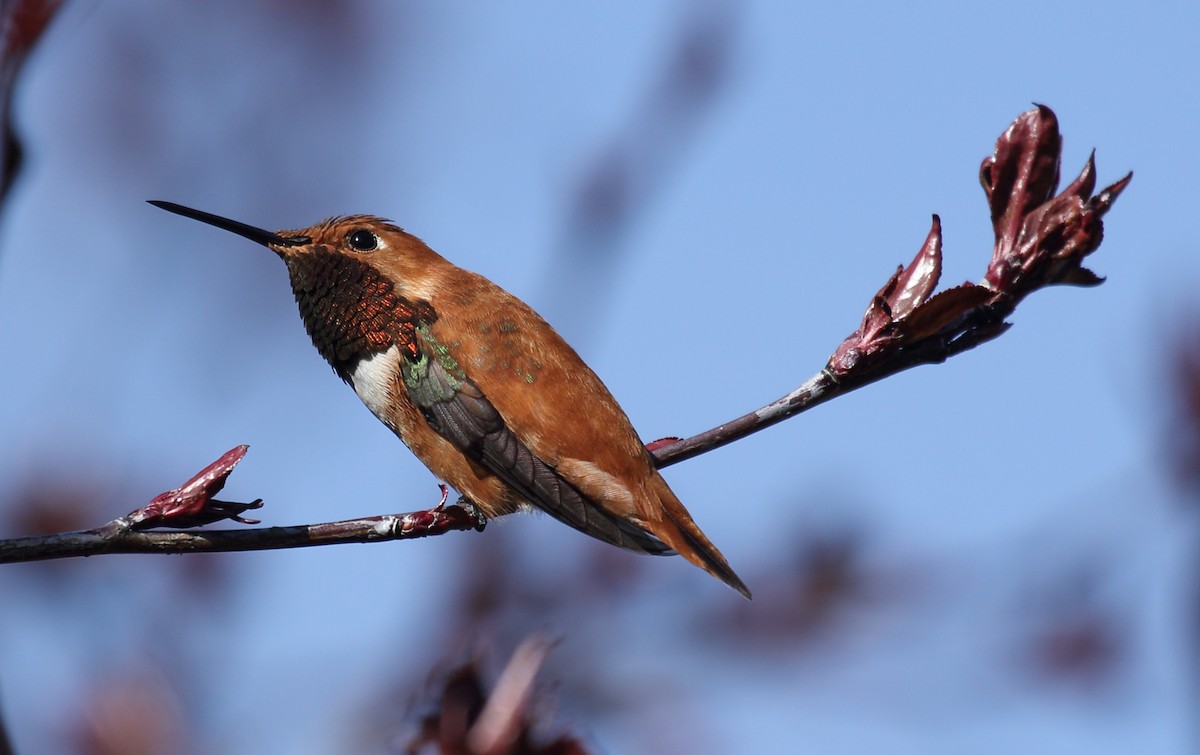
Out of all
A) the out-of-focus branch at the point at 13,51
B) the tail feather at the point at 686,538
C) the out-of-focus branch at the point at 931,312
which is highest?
the out-of-focus branch at the point at 13,51

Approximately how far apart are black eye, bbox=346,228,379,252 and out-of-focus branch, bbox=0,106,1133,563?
1.97 m

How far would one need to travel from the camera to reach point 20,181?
1.89 metres

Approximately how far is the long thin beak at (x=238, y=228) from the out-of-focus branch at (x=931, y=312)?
1579 millimetres

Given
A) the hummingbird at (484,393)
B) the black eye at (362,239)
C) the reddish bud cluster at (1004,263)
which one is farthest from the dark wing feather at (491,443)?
the reddish bud cluster at (1004,263)

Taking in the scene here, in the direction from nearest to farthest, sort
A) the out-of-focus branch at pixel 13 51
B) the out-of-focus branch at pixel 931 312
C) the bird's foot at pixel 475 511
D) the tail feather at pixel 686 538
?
the out-of-focus branch at pixel 13 51
the out-of-focus branch at pixel 931 312
the tail feather at pixel 686 538
the bird's foot at pixel 475 511

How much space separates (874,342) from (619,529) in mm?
1324

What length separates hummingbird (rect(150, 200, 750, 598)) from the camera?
4.07 m

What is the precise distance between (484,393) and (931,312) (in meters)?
1.84

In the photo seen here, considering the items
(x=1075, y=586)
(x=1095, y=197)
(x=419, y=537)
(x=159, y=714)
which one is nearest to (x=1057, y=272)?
(x=1095, y=197)

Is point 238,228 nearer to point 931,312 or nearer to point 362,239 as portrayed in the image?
point 362,239

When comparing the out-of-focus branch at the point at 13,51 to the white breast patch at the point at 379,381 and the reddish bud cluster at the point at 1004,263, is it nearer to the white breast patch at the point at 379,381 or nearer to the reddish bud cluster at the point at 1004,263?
the reddish bud cluster at the point at 1004,263

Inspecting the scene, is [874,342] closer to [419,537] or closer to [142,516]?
[419,537]

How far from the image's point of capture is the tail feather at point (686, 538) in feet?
12.4

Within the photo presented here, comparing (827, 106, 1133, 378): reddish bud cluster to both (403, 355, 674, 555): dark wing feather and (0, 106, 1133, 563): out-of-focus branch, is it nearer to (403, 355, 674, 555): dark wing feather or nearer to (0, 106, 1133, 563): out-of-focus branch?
(0, 106, 1133, 563): out-of-focus branch
